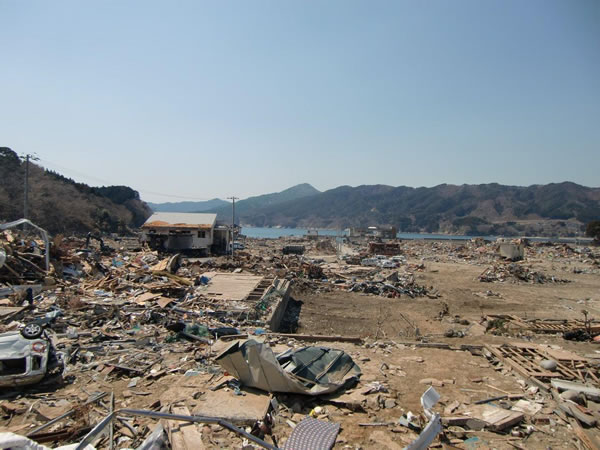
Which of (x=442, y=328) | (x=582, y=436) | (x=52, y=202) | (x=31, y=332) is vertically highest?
(x=52, y=202)

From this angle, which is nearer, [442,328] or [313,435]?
[313,435]

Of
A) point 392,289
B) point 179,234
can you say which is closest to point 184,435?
point 392,289

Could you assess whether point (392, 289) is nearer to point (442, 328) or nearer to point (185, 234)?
point (442, 328)

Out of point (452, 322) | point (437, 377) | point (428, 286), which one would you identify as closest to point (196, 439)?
point (437, 377)

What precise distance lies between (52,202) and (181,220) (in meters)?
32.4

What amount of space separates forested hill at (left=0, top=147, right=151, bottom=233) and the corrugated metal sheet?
82.3ft

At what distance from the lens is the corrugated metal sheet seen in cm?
3064

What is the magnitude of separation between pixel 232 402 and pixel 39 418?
2606 millimetres

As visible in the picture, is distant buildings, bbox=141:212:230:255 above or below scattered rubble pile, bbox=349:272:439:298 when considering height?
above

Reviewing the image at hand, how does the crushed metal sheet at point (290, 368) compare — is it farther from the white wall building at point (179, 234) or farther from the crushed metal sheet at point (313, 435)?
the white wall building at point (179, 234)

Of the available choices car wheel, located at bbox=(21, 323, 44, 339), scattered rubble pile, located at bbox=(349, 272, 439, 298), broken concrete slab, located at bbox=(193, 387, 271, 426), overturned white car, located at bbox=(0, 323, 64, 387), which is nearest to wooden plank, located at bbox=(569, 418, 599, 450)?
broken concrete slab, located at bbox=(193, 387, 271, 426)

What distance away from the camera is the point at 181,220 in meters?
31.7

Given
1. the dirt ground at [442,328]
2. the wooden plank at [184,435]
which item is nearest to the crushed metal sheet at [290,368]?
the dirt ground at [442,328]

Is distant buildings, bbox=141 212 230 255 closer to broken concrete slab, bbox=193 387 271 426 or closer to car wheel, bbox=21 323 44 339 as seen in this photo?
car wheel, bbox=21 323 44 339
